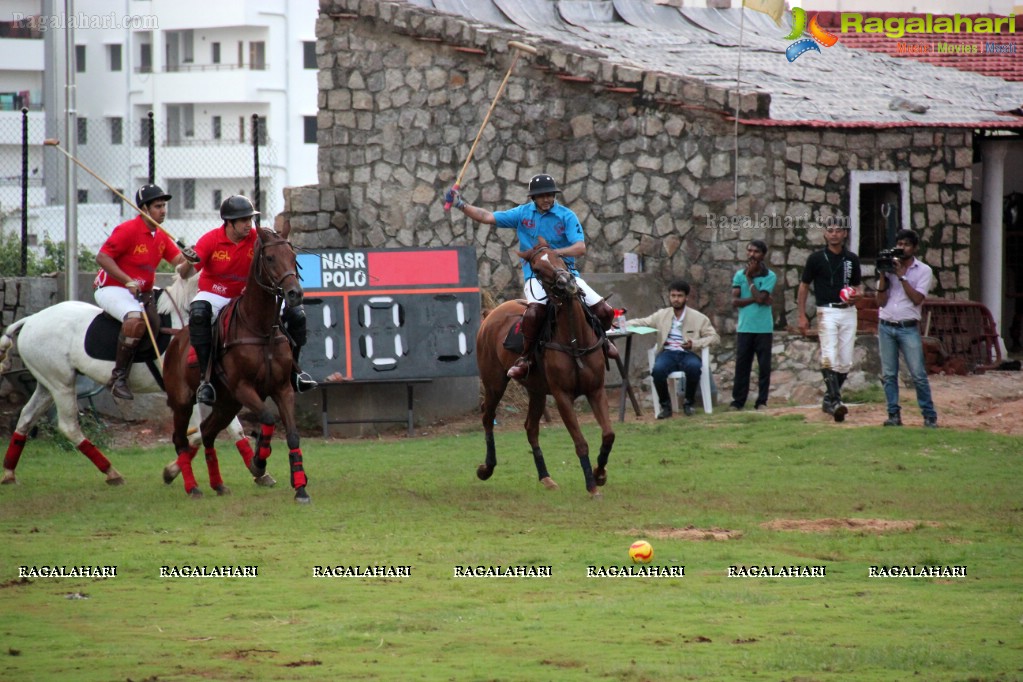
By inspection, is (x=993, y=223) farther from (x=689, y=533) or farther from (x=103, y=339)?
(x=103, y=339)

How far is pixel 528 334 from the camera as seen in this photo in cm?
1297

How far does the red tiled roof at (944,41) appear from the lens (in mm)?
26984

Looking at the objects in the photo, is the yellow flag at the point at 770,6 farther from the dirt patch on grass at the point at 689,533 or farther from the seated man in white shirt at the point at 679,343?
the dirt patch on grass at the point at 689,533

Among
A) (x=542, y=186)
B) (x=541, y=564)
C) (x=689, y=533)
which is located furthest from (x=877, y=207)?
(x=541, y=564)

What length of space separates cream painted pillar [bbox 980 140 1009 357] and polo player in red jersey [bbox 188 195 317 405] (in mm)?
13541

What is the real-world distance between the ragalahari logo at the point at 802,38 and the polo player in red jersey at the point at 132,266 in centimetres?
1377

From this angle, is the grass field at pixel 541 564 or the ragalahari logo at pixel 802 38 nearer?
the grass field at pixel 541 564

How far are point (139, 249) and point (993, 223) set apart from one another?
1416 cm

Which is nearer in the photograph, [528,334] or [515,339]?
[528,334]

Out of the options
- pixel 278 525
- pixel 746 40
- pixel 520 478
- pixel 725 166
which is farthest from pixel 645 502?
pixel 746 40

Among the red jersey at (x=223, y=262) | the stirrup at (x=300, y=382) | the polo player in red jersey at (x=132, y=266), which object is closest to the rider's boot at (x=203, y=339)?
the red jersey at (x=223, y=262)

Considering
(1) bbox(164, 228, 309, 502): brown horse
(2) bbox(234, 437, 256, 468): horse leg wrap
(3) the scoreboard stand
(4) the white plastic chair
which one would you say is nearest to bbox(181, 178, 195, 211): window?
(3) the scoreboard stand

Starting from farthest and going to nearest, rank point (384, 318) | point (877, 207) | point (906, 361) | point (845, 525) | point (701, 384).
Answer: point (877, 207) → point (384, 318) → point (701, 384) → point (906, 361) → point (845, 525)

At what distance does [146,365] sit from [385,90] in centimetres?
1040
